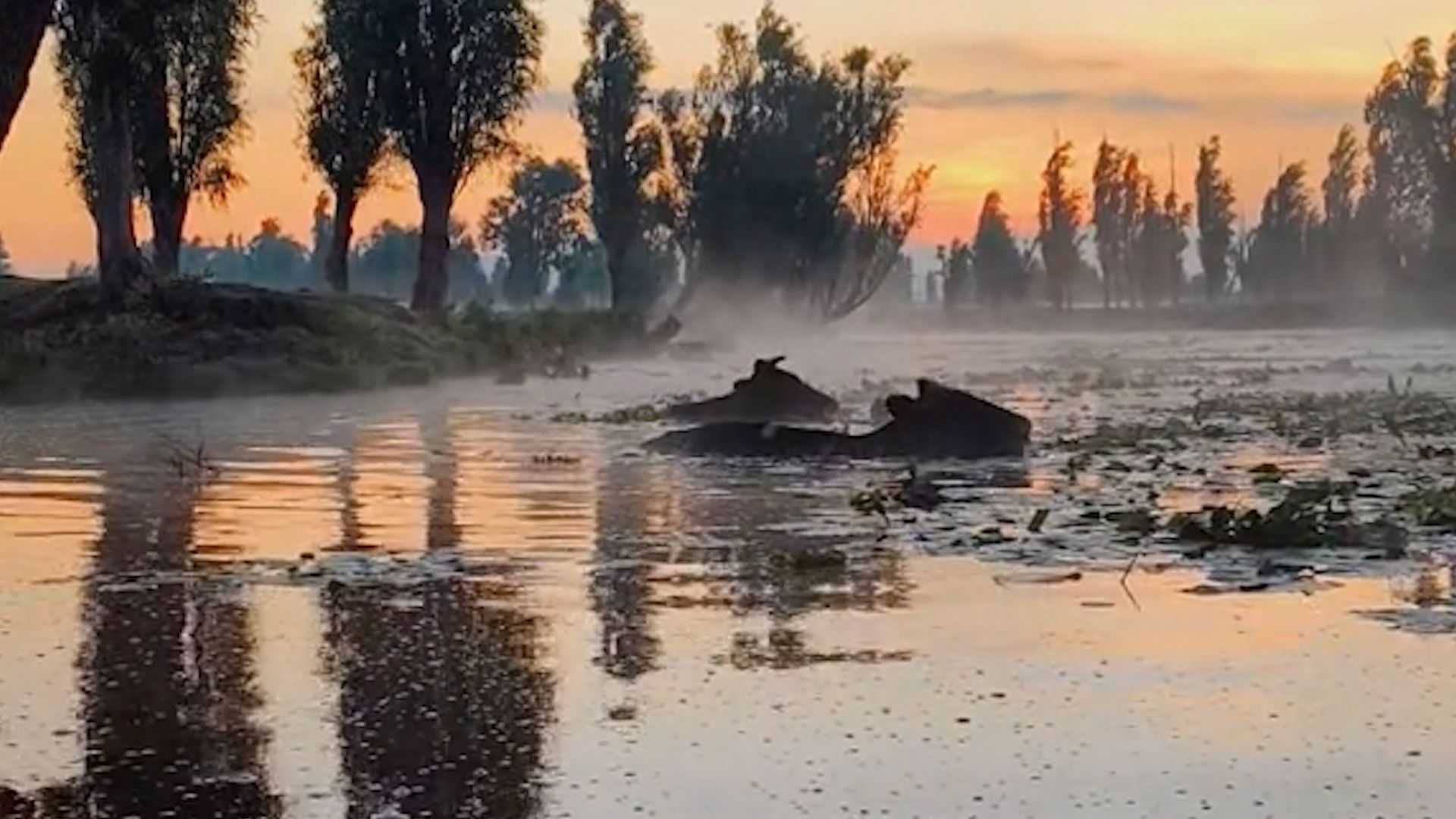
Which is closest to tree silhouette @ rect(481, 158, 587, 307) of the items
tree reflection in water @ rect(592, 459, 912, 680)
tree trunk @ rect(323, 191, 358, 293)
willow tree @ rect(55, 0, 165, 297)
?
tree trunk @ rect(323, 191, 358, 293)

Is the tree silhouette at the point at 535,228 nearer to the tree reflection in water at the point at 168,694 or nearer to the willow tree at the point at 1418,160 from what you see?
the willow tree at the point at 1418,160

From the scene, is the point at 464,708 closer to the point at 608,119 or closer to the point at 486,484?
the point at 486,484

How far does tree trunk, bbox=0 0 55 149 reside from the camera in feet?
30.8

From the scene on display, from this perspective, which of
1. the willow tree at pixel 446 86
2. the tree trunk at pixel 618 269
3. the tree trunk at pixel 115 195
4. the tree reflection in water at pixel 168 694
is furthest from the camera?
the tree trunk at pixel 618 269

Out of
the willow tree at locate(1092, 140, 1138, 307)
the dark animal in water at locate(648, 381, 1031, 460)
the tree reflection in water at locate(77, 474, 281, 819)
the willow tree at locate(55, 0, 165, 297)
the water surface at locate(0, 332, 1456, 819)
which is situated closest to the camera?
the tree reflection in water at locate(77, 474, 281, 819)

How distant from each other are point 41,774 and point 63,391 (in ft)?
99.7

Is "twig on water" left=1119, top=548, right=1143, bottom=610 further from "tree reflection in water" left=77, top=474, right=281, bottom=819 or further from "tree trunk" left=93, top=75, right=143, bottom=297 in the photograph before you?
"tree trunk" left=93, top=75, right=143, bottom=297

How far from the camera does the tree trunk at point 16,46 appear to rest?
938cm

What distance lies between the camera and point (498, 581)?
1166cm

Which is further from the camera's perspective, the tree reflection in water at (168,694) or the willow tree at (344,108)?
the willow tree at (344,108)

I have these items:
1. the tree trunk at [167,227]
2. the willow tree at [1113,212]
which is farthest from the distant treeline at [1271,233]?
the tree trunk at [167,227]

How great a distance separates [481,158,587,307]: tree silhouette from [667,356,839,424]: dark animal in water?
96.4 m

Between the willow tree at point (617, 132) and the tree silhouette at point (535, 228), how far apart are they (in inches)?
1753

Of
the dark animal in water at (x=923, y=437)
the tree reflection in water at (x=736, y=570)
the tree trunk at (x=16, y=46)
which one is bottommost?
the tree reflection in water at (x=736, y=570)
